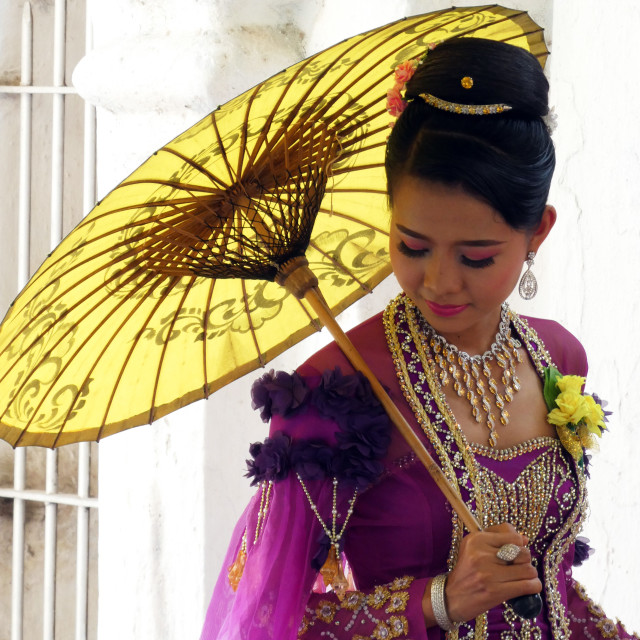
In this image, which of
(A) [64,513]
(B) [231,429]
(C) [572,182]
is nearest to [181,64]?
(B) [231,429]

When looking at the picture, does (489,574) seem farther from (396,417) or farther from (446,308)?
(446,308)

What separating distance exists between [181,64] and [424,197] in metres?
1.06

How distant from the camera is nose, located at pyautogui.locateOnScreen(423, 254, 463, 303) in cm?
126

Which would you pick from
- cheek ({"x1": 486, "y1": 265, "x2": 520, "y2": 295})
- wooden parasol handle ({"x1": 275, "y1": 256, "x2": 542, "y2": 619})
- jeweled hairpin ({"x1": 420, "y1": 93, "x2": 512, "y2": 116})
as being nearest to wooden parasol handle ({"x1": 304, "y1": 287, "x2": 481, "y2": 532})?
wooden parasol handle ({"x1": 275, "y1": 256, "x2": 542, "y2": 619})

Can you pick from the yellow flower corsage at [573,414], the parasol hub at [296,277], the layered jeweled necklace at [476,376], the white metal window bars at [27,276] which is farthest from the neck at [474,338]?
the white metal window bars at [27,276]

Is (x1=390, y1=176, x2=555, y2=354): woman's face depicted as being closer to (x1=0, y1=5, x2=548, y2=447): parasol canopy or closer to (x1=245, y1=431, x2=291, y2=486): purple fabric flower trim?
(x1=0, y1=5, x2=548, y2=447): parasol canopy

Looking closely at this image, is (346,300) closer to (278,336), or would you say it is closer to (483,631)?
(278,336)

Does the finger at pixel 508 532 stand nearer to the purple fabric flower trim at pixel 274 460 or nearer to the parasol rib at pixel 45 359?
the purple fabric flower trim at pixel 274 460

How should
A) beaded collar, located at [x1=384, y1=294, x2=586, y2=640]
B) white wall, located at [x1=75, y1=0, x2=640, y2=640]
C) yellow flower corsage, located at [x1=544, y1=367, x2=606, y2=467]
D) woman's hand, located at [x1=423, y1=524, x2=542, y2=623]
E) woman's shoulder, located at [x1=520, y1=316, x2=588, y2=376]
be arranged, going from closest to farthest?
woman's hand, located at [x1=423, y1=524, x2=542, y2=623] → beaded collar, located at [x1=384, y1=294, x2=586, y2=640] → yellow flower corsage, located at [x1=544, y1=367, x2=606, y2=467] → woman's shoulder, located at [x1=520, y1=316, x2=588, y2=376] → white wall, located at [x1=75, y1=0, x2=640, y2=640]

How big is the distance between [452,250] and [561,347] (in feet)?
1.41

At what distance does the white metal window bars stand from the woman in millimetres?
1809

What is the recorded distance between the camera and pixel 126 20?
2.21 m

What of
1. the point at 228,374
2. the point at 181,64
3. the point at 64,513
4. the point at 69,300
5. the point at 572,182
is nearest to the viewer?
the point at 69,300

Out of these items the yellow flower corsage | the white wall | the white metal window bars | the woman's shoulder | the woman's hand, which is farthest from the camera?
the white metal window bars
